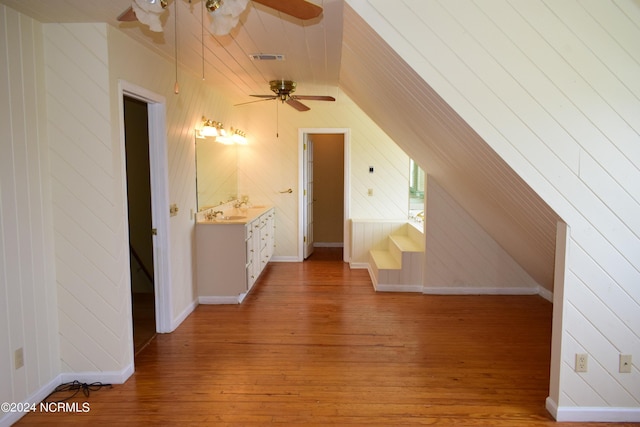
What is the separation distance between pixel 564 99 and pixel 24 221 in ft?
10.4

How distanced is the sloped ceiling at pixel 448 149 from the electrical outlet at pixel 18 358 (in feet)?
8.97

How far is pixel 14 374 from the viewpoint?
2512mm

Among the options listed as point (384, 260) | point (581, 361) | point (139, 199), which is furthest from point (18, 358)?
point (384, 260)

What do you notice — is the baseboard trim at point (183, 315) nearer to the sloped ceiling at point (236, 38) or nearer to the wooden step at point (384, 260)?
the wooden step at point (384, 260)

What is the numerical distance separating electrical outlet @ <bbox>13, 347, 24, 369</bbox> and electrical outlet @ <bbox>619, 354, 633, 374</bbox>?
3.50 m

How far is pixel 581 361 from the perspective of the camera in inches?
100

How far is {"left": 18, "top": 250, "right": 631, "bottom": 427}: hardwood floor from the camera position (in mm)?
2613

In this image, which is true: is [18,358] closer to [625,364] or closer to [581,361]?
[581,361]

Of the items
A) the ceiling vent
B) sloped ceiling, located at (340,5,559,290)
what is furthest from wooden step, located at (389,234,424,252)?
the ceiling vent

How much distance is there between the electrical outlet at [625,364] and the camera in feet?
8.29

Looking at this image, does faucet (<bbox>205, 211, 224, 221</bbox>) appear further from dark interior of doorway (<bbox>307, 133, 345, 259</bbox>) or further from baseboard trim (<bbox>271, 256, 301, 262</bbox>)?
dark interior of doorway (<bbox>307, 133, 345, 259</bbox>)

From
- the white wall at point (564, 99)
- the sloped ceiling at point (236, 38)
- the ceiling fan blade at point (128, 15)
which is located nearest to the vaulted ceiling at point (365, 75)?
the sloped ceiling at point (236, 38)

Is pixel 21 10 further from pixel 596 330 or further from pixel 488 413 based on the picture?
pixel 596 330

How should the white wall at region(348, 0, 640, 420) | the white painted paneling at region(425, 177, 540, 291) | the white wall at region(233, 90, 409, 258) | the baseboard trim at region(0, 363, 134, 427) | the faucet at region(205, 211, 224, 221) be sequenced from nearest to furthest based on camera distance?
1. the white wall at region(348, 0, 640, 420)
2. the baseboard trim at region(0, 363, 134, 427)
3. the faucet at region(205, 211, 224, 221)
4. the white painted paneling at region(425, 177, 540, 291)
5. the white wall at region(233, 90, 409, 258)
